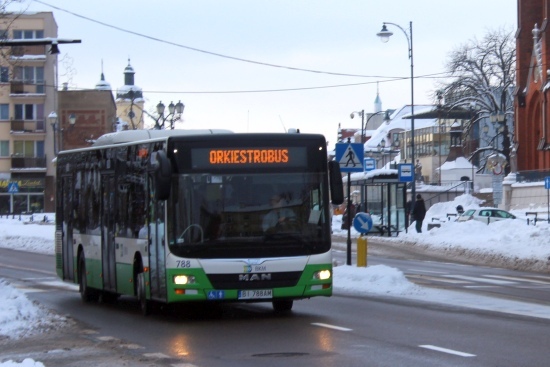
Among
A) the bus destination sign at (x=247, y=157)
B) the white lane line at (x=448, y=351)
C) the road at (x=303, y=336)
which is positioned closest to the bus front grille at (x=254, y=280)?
the road at (x=303, y=336)

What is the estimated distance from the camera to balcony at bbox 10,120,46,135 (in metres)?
99.4

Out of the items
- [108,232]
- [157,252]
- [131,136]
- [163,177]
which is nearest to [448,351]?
[163,177]

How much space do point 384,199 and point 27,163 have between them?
58.1m

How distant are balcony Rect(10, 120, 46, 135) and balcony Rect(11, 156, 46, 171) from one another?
7.54ft

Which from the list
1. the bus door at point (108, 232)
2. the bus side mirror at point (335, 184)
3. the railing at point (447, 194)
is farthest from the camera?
the railing at point (447, 194)

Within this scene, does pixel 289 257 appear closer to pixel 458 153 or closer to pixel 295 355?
pixel 295 355

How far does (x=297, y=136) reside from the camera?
1633 centimetres

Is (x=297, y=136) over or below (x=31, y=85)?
below

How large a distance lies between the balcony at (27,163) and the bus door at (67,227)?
3115 inches

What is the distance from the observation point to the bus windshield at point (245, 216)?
15.6 m

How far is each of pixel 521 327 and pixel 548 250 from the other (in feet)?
66.9

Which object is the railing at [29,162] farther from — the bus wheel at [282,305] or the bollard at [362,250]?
the bus wheel at [282,305]

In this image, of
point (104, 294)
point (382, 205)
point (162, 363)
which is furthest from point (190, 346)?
point (382, 205)

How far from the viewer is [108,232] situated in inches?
732
